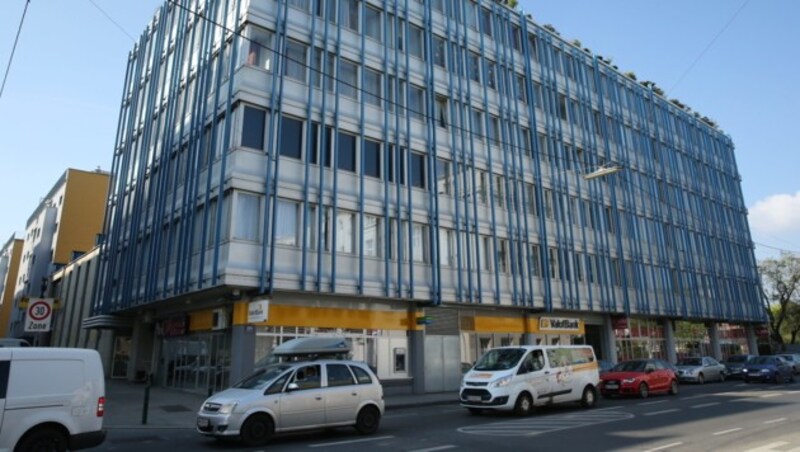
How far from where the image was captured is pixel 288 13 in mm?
21797

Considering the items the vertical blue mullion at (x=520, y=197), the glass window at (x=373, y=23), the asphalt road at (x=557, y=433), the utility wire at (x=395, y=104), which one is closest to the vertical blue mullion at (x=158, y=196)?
the utility wire at (x=395, y=104)

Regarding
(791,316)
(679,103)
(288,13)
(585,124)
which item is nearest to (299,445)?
(288,13)

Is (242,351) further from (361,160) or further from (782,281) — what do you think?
(782,281)

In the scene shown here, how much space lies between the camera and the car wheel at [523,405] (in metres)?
14.9

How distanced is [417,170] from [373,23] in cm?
693

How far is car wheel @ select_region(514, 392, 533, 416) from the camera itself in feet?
48.9

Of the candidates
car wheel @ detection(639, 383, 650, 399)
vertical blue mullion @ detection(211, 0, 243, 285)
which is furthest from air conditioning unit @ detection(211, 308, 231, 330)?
car wheel @ detection(639, 383, 650, 399)

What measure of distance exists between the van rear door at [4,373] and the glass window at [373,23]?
19686 mm

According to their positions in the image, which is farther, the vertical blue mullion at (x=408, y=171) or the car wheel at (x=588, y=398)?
the vertical blue mullion at (x=408, y=171)

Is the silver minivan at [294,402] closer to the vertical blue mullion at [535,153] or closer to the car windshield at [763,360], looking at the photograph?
the vertical blue mullion at [535,153]

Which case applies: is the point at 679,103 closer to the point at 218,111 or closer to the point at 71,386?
the point at 218,111

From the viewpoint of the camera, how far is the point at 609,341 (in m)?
32.9

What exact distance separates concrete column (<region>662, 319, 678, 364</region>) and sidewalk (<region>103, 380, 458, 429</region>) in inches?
838

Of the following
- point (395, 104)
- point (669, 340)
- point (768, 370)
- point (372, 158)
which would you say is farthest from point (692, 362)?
point (395, 104)
